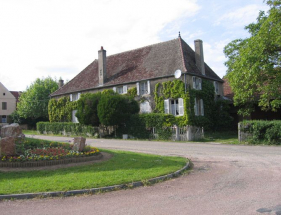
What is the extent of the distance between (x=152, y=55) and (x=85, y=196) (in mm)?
26017

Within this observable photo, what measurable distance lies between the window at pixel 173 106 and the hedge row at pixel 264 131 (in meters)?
7.66

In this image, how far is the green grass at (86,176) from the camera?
7.52 m

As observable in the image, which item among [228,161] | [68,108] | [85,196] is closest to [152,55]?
[68,108]

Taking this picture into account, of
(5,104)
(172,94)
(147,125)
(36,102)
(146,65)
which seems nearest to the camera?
(147,125)

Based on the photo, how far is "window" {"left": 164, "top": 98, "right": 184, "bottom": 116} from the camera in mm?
26812

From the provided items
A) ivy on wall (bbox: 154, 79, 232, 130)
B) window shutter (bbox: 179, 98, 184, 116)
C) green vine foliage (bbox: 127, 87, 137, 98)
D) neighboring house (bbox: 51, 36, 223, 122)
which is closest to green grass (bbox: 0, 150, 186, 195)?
ivy on wall (bbox: 154, 79, 232, 130)

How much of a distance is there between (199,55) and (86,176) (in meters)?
23.1

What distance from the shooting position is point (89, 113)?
28.1m

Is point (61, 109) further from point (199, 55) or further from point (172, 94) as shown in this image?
point (199, 55)

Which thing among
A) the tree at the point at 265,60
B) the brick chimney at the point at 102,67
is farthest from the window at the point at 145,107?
the tree at the point at 265,60

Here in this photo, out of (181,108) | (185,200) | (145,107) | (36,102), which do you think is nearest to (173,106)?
(181,108)

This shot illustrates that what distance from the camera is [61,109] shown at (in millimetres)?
38125

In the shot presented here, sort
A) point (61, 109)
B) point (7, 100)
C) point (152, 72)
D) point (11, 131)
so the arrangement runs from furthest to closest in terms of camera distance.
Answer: point (7, 100) < point (61, 109) < point (152, 72) < point (11, 131)

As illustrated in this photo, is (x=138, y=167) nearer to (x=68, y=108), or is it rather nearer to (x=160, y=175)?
(x=160, y=175)
